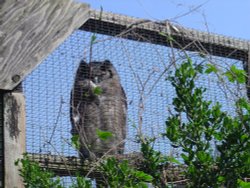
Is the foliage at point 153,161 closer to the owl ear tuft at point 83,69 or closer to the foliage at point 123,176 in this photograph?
the foliage at point 123,176

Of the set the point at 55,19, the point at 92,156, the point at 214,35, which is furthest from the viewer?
the point at 214,35

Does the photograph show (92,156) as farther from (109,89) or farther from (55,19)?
(109,89)

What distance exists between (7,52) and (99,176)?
1.72ft

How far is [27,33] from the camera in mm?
2461

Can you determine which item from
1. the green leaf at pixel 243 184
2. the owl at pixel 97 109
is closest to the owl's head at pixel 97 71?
the owl at pixel 97 109

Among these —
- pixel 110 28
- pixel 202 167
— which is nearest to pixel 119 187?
pixel 202 167

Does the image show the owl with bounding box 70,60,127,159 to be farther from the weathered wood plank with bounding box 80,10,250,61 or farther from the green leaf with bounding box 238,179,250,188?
the green leaf with bounding box 238,179,250,188

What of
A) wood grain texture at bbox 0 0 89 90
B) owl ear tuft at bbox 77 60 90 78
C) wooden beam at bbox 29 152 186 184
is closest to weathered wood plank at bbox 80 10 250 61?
owl ear tuft at bbox 77 60 90 78

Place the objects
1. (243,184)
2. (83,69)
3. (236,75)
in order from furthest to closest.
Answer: (83,69)
(236,75)
(243,184)

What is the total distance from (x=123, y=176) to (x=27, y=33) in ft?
1.67

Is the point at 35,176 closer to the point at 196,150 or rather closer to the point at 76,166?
the point at 76,166

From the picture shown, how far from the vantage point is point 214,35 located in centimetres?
308

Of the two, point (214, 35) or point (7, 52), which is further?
point (214, 35)

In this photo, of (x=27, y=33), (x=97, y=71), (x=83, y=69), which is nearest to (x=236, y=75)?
(x=27, y=33)
